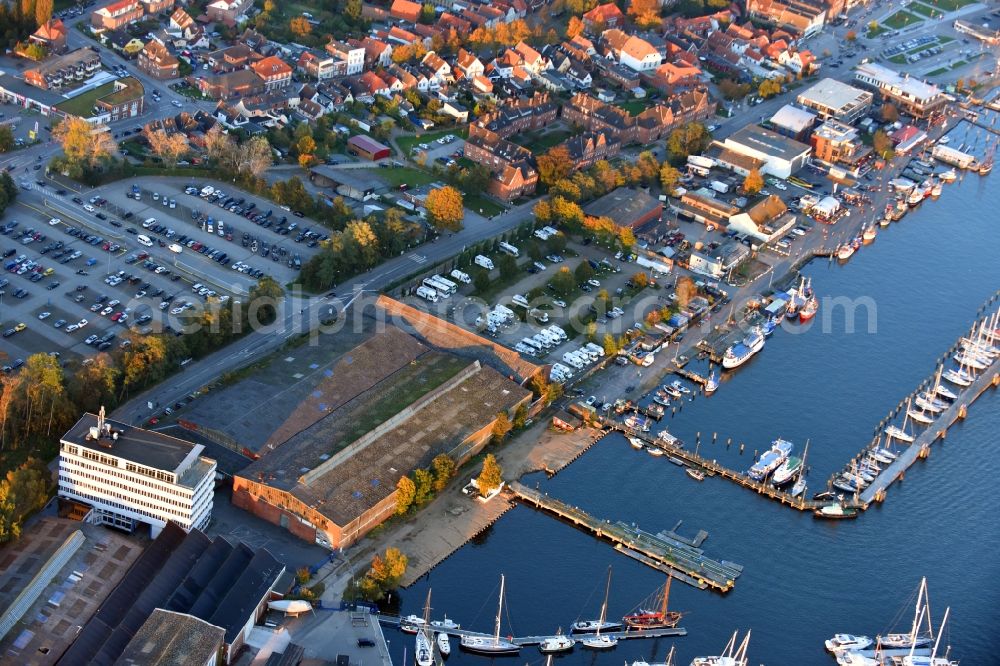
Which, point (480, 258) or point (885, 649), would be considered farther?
point (480, 258)

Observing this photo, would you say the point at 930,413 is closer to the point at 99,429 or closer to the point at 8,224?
the point at 99,429

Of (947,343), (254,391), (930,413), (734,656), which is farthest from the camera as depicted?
(947,343)

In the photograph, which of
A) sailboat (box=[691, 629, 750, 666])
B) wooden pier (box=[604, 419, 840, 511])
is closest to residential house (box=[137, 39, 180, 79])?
wooden pier (box=[604, 419, 840, 511])

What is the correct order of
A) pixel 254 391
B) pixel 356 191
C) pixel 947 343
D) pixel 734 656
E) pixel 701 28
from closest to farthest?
pixel 734 656, pixel 254 391, pixel 947 343, pixel 356 191, pixel 701 28

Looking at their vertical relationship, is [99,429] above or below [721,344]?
above

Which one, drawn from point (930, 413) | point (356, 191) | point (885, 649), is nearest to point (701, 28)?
point (356, 191)

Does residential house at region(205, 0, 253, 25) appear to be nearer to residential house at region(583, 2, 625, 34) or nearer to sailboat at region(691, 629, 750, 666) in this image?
residential house at region(583, 2, 625, 34)

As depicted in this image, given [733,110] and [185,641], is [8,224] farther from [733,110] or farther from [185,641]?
[733,110]

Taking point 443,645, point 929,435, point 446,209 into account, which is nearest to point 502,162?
point 446,209

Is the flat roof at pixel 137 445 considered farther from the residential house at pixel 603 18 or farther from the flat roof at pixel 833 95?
the residential house at pixel 603 18
